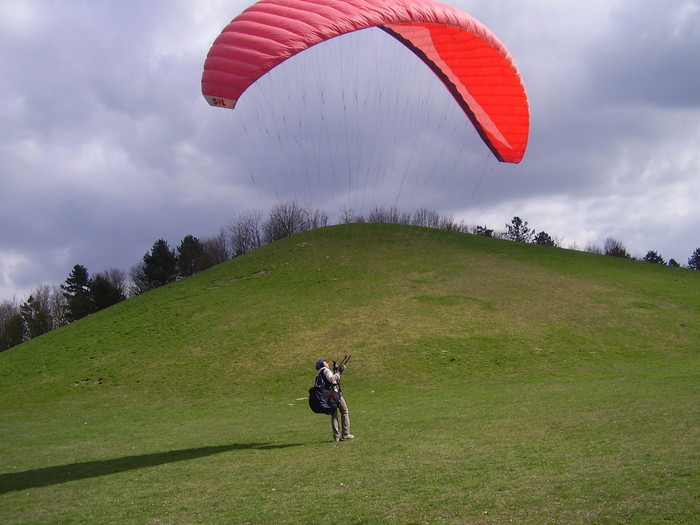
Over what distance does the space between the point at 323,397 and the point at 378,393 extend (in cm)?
1427

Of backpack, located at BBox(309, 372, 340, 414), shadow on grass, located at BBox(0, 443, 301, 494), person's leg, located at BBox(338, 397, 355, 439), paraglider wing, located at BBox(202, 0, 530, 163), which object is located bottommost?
shadow on grass, located at BBox(0, 443, 301, 494)

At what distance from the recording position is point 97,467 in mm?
11789

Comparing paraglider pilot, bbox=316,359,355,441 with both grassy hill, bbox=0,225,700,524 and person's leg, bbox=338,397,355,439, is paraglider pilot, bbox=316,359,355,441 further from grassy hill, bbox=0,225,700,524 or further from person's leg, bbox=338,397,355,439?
grassy hill, bbox=0,225,700,524

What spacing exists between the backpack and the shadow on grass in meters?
1.43

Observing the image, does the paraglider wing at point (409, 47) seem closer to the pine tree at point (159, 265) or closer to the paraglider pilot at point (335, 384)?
the paraglider pilot at point (335, 384)

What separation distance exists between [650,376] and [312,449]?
52.6ft

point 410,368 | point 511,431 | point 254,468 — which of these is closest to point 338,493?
point 254,468

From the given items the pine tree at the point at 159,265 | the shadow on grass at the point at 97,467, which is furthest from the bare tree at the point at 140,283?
the shadow on grass at the point at 97,467

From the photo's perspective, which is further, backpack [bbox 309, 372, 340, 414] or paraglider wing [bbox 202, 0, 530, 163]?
backpack [bbox 309, 372, 340, 414]

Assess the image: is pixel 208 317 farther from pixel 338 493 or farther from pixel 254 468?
pixel 338 493

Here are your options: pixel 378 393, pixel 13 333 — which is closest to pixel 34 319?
pixel 13 333

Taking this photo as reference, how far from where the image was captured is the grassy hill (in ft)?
24.9

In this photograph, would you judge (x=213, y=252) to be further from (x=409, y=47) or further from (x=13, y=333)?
(x=409, y=47)

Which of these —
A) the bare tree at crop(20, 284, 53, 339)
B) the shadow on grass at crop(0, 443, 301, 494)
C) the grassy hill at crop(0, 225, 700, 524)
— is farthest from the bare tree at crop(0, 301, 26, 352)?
the shadow on grass at crop(0, 443, 301, 494)
